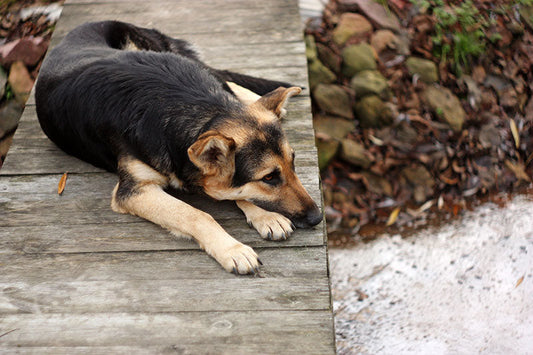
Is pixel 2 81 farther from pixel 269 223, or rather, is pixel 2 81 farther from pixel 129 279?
pixel 269 223

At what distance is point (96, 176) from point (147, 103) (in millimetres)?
894

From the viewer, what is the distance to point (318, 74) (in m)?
6.62

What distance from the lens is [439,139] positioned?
6.50 metres

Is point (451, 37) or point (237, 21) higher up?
point (237, 21)

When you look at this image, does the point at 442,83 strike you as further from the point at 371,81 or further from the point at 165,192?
the point at 165,192

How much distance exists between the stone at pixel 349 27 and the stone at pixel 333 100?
0.77 metres

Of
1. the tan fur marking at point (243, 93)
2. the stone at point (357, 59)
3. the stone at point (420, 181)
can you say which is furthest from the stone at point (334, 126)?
the tan fur marking at point (243, 93)

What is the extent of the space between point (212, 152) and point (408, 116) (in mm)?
4084

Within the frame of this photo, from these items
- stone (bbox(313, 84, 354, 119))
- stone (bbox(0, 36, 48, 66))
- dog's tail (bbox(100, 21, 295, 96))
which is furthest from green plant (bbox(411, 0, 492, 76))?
stone (bbox(0, 36, 48, 66))

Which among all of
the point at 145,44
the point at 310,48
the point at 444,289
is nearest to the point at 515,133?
the point at 444,289

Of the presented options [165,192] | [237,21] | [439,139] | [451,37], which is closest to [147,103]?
[165,192]

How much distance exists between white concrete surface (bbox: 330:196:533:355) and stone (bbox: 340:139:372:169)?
3.45 feet

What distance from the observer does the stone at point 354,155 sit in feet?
20.8

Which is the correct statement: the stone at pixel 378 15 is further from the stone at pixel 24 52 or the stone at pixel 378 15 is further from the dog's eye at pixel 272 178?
the dog's eye at pixel 272 178
